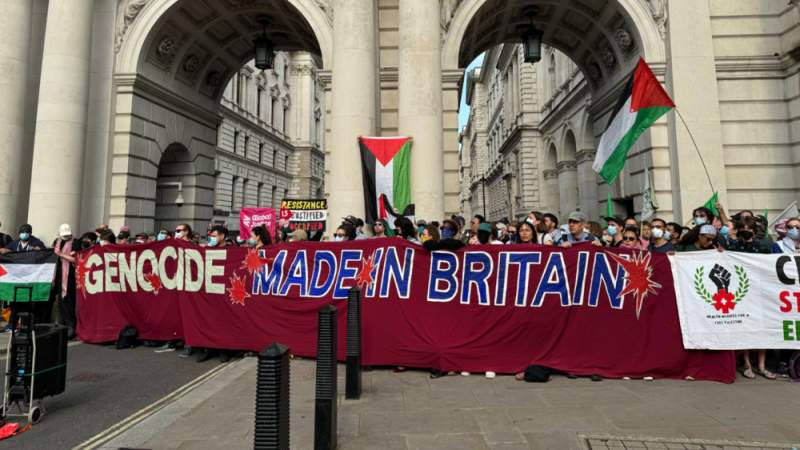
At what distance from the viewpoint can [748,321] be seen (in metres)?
6.04

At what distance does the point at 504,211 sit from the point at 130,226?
139ft

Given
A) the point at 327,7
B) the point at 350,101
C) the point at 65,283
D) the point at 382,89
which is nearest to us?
the point at 65,283

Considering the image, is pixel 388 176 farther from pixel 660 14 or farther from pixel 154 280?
pixel 660 14

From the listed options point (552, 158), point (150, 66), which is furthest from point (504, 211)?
point (150, 66)

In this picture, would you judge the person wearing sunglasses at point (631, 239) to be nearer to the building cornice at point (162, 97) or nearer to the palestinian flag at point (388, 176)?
the palestinian flag at point (388, 176)

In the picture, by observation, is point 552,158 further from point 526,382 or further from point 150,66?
point 526,382

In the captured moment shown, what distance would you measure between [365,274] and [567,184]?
26398mm

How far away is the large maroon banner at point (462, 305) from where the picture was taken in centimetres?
614

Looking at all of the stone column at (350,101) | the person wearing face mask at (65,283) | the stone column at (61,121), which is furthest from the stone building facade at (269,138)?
the person wearing face mask at (65,283)

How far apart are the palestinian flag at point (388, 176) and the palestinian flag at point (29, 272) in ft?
21.4

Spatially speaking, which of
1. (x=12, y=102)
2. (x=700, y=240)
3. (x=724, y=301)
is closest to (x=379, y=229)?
(x=700, y=240)

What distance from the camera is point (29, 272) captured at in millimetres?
8141

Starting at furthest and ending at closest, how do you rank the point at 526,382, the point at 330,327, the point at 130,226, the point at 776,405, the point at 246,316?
the point at 130,226 → the point at 246,316 → the point at 526,382 → the point at 776,405 → the point at 330,327

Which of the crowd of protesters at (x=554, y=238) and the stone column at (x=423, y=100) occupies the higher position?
the stone column at (x=423, y=100)
